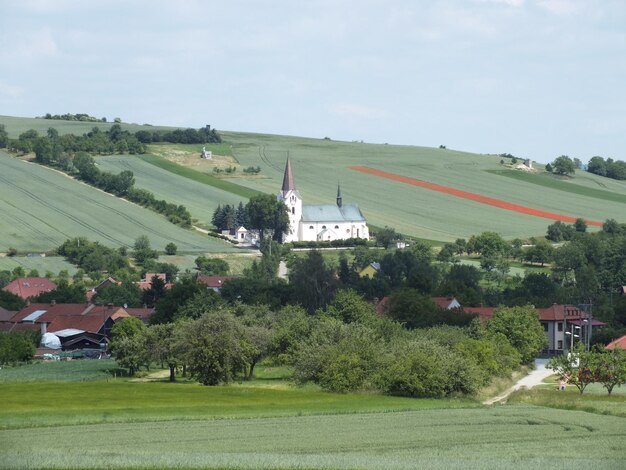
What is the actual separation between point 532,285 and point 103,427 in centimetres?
8408

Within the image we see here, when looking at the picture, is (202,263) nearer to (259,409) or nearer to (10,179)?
(10,179)

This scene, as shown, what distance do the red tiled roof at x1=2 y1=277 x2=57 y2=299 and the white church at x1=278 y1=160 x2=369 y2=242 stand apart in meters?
55.9

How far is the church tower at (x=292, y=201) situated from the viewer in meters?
180

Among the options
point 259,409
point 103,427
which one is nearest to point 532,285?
point 259,409

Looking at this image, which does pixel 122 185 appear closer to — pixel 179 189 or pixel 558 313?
pixel 179 189

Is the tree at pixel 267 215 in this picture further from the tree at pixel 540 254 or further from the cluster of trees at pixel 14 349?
the cluster of trees at pixel 14 349

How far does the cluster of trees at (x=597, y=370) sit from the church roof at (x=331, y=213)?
370 feet

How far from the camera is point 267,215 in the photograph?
Result: 550ft

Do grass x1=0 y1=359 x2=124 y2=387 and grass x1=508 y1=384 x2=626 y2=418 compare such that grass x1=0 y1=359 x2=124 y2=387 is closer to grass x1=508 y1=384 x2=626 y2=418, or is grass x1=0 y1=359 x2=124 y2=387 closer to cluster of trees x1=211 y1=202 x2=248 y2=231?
grass x1=508 y1=384 x2=626 y2=418

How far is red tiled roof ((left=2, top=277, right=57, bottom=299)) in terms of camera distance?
121500 mm

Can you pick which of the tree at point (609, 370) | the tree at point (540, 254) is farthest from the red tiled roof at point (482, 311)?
the tree at point (540, 254)

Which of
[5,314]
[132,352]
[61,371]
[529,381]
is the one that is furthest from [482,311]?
[61,371]

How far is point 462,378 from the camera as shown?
2381 inches

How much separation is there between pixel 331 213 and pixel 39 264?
56.3 meters
